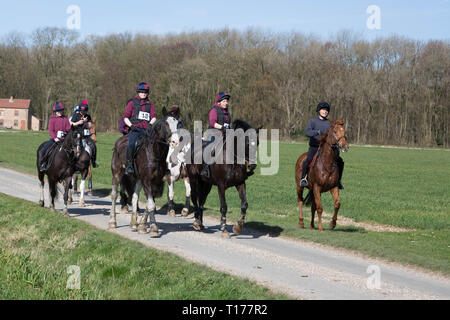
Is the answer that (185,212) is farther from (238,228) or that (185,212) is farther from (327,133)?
(327,133)

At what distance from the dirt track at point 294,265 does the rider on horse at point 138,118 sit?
180cm

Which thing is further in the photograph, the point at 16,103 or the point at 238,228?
the point at 16,103

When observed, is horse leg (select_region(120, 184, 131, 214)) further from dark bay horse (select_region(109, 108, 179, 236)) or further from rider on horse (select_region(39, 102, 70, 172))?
dark bay horse (select_region(109, 108, 179, 236))

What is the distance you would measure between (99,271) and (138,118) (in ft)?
16.4

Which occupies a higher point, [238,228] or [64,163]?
[64,163]

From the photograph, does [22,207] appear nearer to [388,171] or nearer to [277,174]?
[277,174]

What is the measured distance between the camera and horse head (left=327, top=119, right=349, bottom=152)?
1269 cm

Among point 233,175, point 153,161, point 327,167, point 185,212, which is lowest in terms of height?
point 185,212

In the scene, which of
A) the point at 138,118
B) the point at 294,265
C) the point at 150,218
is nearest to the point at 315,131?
the point at 138,118

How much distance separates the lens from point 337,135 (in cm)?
1283

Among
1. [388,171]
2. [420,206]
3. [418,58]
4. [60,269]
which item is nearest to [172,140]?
[60,269]

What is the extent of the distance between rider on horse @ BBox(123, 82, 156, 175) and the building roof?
308ft

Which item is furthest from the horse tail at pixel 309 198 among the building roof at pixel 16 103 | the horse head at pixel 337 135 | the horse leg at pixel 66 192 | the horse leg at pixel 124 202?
the building roof at pixel 16 103

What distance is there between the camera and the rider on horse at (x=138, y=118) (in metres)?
13.0
